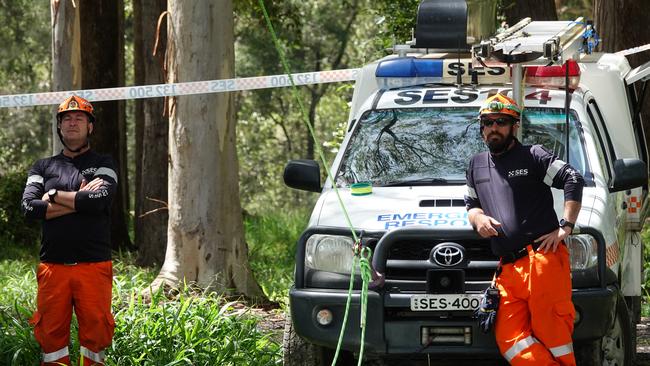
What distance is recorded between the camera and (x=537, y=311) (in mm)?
5680

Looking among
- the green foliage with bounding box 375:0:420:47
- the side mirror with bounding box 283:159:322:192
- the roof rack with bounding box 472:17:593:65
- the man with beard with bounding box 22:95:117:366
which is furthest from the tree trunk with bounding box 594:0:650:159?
the man with beard with bounding box 22:95:117:366

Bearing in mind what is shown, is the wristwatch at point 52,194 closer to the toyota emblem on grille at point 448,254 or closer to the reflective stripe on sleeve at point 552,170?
the toyota emblem on grille at point 448,254

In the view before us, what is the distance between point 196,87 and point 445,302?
390 cm

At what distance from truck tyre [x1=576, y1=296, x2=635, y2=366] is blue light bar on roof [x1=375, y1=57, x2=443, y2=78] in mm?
2153

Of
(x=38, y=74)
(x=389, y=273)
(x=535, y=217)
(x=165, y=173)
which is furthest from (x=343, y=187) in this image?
(x=38, y=74)

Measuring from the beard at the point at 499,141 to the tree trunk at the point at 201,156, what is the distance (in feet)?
13.0

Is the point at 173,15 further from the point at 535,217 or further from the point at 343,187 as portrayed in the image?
the point at 535,217

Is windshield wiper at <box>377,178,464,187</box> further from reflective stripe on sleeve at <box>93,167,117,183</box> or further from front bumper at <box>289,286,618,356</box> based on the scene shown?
reflective stripe on sleeve at <box>93,167,117,183</box>

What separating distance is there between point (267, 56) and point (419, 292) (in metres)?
27.9

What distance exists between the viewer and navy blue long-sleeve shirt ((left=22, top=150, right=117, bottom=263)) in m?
6.35

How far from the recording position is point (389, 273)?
6062 millimetres

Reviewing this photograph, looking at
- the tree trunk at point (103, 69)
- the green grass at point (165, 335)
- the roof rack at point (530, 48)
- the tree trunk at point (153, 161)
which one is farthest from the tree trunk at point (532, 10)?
the green grass at point (165, 335)

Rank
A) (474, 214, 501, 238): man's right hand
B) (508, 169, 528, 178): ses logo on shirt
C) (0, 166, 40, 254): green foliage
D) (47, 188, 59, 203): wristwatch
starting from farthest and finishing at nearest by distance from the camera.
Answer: (0, 166, 40, 254): green foliage, (47, 188, 59, 203): wristwatch, (508, 169, 528, 178): ses logo on shirt, (474, 214, 501, 238): man's right hand

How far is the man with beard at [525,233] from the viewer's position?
5668 millimetres
